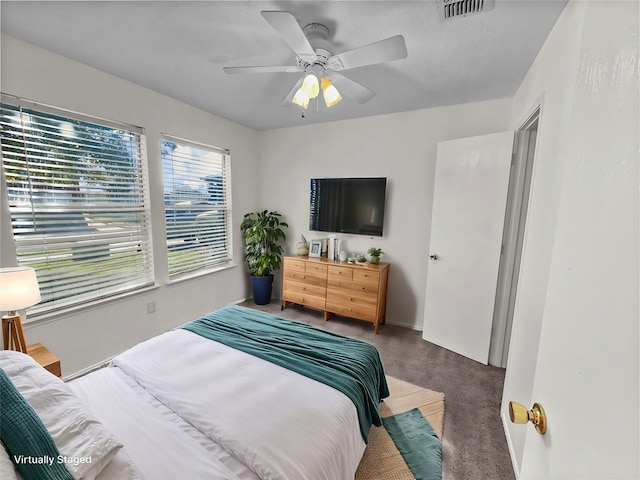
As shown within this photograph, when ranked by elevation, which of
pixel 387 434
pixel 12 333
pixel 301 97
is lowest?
pixel 387 434

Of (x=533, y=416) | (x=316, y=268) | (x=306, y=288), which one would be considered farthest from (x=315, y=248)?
(x=533, y=416)

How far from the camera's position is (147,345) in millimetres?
1651

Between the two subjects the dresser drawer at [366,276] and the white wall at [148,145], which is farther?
the dresser drawer at [366,276]

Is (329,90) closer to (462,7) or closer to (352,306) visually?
(462,7)

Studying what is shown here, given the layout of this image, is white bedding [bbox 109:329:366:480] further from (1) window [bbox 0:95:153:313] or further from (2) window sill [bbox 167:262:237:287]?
(2) window sill [bbox 167:262:237:287]

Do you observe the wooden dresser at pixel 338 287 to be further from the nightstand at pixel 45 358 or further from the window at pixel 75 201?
the nightstand at pixel 45 358

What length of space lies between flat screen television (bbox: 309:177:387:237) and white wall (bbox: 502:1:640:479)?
2.61 metres

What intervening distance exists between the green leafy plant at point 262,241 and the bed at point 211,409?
196 cm

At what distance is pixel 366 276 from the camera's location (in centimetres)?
302

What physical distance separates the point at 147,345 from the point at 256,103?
2424 mm

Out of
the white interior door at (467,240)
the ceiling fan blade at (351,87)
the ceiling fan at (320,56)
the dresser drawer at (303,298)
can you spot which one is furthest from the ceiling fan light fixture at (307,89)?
the dresser drawer at (303,298)

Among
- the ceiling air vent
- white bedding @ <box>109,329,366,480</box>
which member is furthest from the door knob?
the ceiling air vent

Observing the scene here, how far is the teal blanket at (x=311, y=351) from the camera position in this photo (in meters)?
1.43

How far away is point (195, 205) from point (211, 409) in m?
2.55
